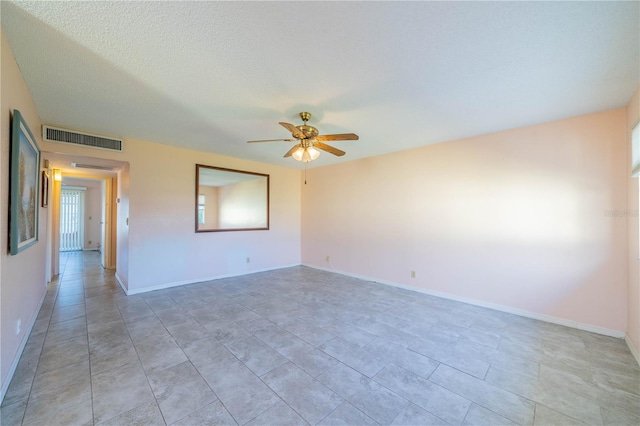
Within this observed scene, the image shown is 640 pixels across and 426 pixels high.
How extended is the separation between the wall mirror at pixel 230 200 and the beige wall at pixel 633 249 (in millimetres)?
5135

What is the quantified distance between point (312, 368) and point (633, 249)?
10.4 feet

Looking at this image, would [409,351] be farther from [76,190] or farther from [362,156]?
[76,190]

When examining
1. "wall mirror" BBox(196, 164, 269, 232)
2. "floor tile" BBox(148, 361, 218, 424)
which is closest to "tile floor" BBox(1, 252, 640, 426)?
"floor tile" BBox(148, 361, 218, 424)

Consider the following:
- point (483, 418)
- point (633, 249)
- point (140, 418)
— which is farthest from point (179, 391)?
point (633, 249)

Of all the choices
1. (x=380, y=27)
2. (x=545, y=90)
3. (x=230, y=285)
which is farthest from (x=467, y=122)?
(x=230, y=285)

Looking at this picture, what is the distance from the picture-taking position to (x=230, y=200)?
5.00 metres

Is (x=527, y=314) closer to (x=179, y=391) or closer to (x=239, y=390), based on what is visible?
(x=239, y=390)

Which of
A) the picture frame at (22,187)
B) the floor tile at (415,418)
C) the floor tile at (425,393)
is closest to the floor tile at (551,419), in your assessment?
the floor tile at (425,393)

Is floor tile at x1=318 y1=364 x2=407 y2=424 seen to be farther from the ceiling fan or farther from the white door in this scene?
the white door

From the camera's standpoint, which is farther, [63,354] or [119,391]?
[63,354]

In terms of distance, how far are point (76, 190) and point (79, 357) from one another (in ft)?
29.6

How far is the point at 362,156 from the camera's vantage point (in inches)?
184

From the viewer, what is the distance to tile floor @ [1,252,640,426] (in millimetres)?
1532

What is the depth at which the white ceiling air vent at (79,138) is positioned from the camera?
3.07 m
